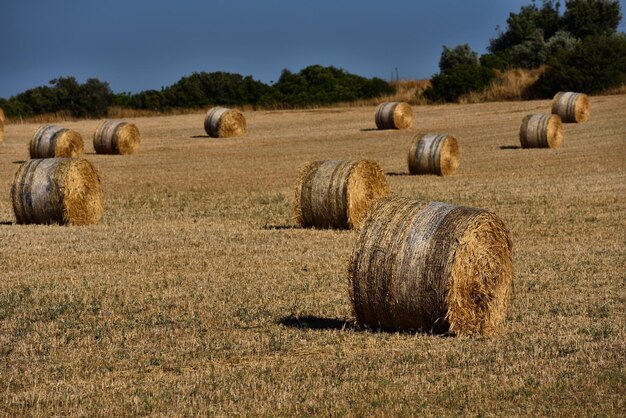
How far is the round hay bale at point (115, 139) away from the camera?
37.0m

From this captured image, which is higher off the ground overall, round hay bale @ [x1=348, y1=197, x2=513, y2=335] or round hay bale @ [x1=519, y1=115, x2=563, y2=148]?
round hay bale @ [x1=348, y1=197, x2=513, y2=335]

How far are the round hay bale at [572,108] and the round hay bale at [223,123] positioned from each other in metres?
12.3

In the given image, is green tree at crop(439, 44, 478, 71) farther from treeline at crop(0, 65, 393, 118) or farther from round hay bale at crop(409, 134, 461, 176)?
round hay bale at crop(409, 134, 461, 176)

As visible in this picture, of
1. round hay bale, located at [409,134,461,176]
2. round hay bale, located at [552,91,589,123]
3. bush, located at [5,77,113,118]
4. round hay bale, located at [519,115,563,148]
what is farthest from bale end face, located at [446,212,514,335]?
bush, located at [5,77,113,118]

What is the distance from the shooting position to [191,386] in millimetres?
8625

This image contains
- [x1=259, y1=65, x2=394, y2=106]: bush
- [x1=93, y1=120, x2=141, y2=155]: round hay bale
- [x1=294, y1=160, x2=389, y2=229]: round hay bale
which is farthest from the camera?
[x1=259, y1=65, x2=394, y2=106]: bush

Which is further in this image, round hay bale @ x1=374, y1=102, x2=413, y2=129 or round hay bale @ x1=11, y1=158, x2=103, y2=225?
round hay bale @ x1=374, y1=102, x2=413, y2=129

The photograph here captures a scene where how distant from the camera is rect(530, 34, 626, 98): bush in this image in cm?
5638

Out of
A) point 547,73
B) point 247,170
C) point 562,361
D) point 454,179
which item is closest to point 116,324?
point 562,361

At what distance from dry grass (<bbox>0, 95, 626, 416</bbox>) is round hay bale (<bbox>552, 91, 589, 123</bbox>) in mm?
18154

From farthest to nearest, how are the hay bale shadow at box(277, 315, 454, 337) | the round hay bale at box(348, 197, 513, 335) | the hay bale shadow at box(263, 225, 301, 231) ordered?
the hay bale shadow at box(263, 225, 301, 231)
the hay bale shadow at box(277, 315, 454, 337)
the round hay bale at box(348, 197, 513, 335)

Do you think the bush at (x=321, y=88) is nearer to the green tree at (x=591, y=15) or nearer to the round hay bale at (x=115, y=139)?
the green tree at (x=591, y=15)

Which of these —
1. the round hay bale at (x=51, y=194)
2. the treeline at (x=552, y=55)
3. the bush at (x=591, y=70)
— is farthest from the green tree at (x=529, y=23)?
the round hay bale at (x=51, y=194)

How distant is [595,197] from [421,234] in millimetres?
12967
